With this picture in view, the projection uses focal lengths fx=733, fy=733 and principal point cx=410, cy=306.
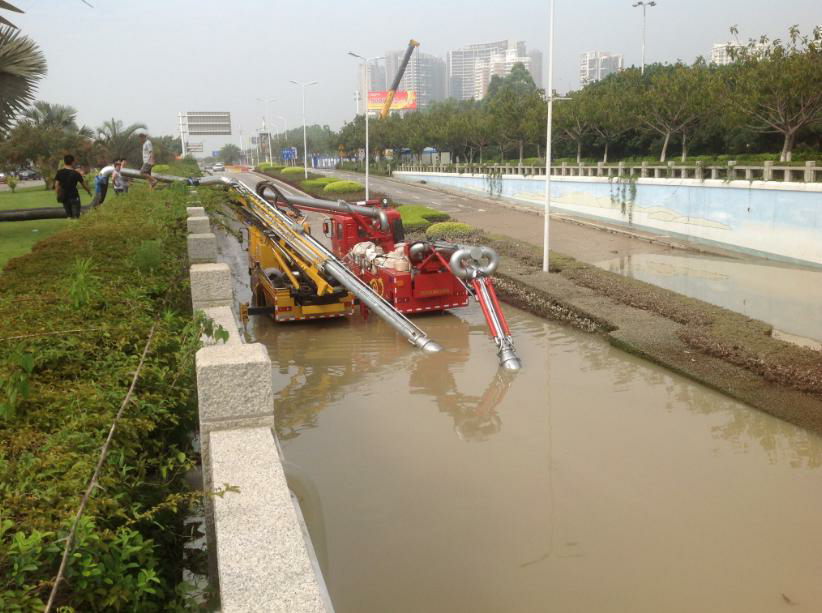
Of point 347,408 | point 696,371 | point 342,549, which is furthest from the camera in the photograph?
point 696,371

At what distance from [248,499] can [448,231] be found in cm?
2169

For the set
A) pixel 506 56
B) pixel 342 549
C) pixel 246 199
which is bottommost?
pixel 342 549

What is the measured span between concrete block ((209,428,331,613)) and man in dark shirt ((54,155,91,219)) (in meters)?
12.3

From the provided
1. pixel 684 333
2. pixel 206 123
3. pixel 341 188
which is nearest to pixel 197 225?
pixel 684 333

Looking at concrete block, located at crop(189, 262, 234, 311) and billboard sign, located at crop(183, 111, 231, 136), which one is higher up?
billboard sign, located at crop(183, 111, 231, 136)

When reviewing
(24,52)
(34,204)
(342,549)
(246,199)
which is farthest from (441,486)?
(34,204)

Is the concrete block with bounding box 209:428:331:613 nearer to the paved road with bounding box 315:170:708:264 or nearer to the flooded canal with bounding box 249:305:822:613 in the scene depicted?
the flooded canal with bounding box 249:305:822:613

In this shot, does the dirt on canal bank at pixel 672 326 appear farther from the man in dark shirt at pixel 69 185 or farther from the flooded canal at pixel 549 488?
the man in dark shirt at pixel 69 185

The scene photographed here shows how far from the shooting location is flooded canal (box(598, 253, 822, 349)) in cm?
1500

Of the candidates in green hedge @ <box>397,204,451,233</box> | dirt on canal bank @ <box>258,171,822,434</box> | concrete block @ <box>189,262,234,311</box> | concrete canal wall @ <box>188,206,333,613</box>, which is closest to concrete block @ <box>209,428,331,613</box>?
concrete canal wall @ <box>188,206,333,613</box>

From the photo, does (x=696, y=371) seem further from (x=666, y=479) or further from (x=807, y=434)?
(x=666, y=479)

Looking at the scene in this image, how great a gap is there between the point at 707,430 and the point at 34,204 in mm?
22637

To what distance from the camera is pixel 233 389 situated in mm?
4055

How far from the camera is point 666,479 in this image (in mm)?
7535
